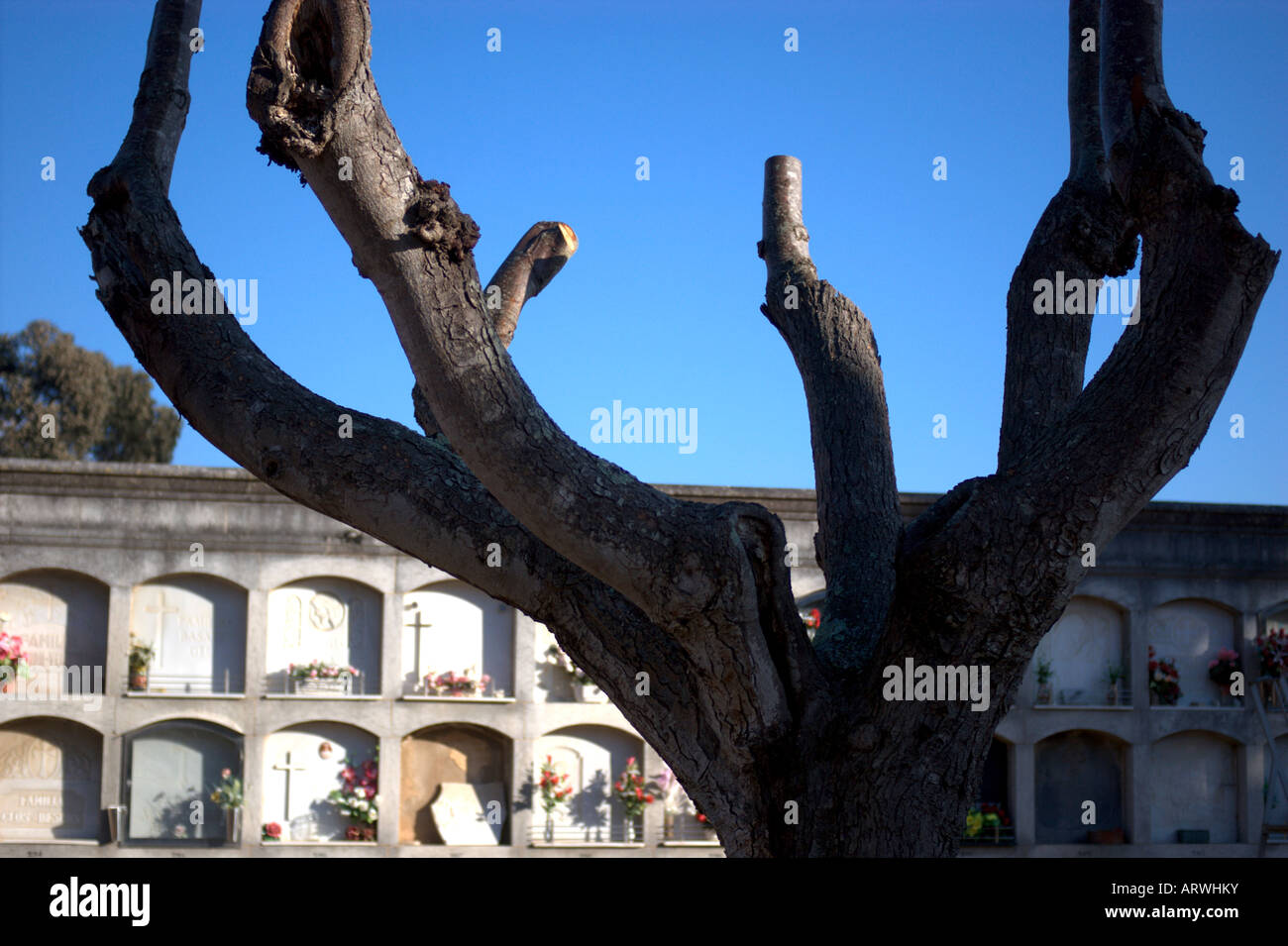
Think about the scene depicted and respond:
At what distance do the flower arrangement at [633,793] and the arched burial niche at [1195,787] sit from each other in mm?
4466

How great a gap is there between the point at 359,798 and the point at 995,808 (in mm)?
5302

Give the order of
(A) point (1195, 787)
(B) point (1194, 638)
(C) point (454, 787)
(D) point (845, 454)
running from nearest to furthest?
(D) point (845, 454), (C) point (454, 787), (A) point (1195, 787), (B) point (1194, 638)

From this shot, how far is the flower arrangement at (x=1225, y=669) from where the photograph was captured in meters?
11.0

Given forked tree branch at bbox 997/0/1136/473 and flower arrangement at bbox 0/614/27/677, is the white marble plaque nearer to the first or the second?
flower arrangement at bbox 0/614/27/677

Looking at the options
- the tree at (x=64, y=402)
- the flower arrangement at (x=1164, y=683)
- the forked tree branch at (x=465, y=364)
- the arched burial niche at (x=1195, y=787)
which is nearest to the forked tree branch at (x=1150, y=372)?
the forked tree branch at (x=465, y=364)

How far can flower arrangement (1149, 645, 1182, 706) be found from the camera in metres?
10.9

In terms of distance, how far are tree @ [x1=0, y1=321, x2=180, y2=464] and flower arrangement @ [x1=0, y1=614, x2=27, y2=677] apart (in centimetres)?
1509

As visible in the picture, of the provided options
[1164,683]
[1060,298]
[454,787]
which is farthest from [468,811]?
[1060,298]

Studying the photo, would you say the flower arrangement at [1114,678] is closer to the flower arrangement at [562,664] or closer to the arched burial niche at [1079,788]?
the arched burial niche at [1079,788]

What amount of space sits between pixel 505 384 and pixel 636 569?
19.0 inches

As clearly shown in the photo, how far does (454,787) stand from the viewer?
10102mm

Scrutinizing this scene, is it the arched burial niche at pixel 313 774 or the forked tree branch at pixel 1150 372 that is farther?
the arched burial niche at pixel 313 774

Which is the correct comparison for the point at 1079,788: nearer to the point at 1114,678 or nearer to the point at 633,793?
the point at 1114,678
